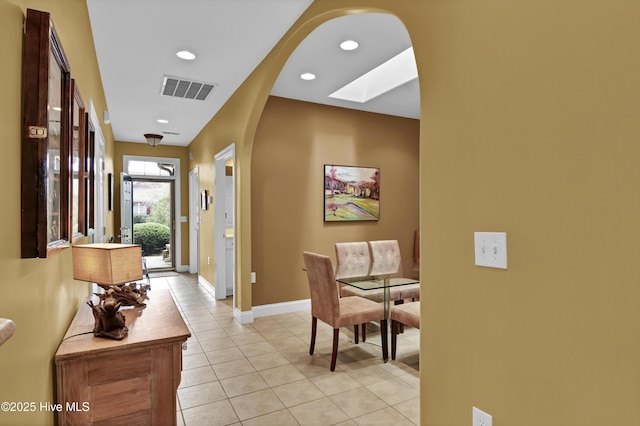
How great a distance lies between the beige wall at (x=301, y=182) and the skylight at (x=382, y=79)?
0.32m

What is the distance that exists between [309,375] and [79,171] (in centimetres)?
212

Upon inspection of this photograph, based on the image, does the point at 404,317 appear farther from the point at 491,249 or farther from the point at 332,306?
the point at 491,249

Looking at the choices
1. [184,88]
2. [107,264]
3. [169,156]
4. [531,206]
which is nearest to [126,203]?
[169,156]

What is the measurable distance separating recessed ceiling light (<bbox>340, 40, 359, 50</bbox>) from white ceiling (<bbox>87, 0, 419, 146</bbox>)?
5 cm

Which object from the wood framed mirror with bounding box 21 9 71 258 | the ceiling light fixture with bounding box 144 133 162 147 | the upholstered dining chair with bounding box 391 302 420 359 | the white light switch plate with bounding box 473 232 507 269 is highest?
the ceiling light fixture with bounding box 144 133 162 147

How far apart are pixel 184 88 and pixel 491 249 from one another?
398 cm

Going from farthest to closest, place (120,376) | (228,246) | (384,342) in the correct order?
(228,246) < (384,342) < (120,376)

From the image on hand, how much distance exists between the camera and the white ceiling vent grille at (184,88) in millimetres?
4035

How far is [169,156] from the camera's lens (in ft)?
25.4

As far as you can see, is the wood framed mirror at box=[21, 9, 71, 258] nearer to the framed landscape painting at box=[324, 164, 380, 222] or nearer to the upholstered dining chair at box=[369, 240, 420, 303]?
the upholstered dining chair at box=[369, 240, 420, 303]

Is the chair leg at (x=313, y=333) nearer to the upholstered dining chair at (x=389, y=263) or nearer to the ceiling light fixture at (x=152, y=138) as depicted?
the upholstered dining chair at (x=389, y=263)

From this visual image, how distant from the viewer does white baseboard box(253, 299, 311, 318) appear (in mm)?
4449

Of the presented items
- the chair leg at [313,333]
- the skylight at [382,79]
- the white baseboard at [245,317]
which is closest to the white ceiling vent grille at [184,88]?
the skylight at [382,79]

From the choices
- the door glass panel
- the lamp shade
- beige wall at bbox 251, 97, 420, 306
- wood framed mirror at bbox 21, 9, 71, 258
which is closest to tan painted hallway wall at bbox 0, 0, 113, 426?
wood framed mirror at bbox 21, 9, 71, 258
